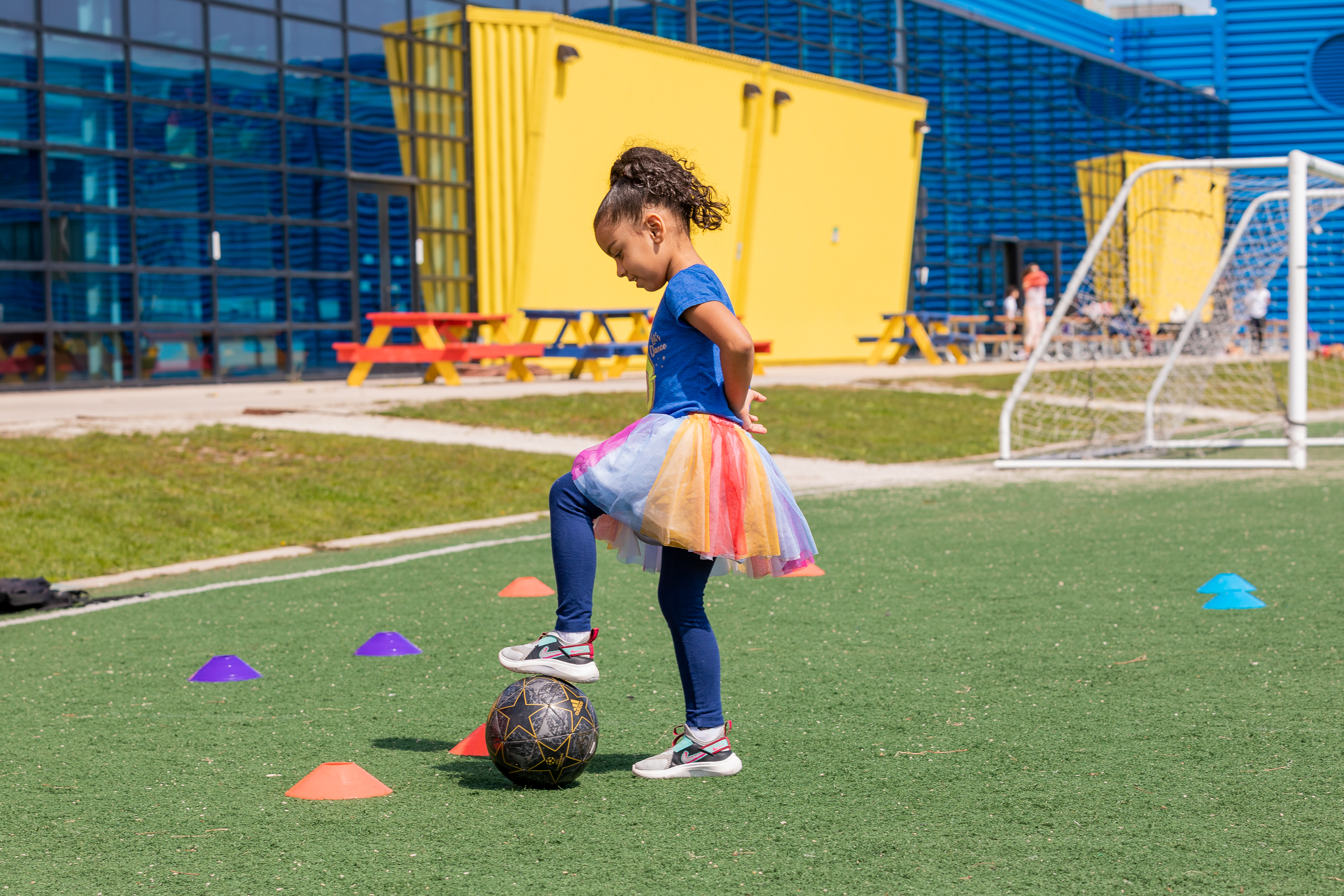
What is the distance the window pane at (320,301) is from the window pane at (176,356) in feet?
5.25

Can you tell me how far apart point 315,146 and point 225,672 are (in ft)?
60.6

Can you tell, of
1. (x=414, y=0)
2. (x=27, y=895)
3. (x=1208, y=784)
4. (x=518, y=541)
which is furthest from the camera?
(x=414, y=0)

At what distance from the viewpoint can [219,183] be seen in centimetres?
2100

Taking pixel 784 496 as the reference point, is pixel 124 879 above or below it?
below

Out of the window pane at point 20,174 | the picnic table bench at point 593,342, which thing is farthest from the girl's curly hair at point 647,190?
the window pane at point 20,174

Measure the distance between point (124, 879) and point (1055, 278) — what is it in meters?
40.6

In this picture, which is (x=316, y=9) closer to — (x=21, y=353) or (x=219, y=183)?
(x=219, y=183)

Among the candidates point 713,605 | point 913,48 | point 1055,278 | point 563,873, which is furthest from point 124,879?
point 1055,278

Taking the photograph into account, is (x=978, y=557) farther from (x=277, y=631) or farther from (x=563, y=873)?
(x=563, y=873)

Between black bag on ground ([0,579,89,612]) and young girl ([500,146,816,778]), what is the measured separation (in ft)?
13.4

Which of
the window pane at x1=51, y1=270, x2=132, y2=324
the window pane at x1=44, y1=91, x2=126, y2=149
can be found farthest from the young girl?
the window pane at x1=44, y1=91, x2=126, y2=149

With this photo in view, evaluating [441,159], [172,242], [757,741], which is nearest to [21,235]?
[172,242]

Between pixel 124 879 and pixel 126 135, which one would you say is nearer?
pixel 124 879

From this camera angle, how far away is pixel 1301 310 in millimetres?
12320
